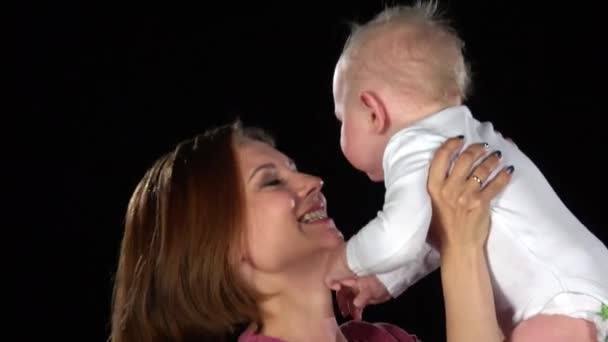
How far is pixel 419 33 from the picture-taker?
5.35ft

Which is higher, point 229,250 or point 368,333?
point 229,250

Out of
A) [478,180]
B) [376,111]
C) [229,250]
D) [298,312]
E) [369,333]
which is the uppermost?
[376,111]

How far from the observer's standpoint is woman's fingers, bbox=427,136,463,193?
1.47m

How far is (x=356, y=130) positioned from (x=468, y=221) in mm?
281

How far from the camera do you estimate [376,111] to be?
1.63 m

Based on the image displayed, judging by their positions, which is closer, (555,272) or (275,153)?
(555,272)

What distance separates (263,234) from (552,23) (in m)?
1.39

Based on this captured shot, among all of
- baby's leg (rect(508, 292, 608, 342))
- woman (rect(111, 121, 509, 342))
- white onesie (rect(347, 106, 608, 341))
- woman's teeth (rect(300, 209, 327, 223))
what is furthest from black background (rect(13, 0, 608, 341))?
baby's leg (rect(508, 292, 608, 342))

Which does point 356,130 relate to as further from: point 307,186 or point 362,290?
point 362,290

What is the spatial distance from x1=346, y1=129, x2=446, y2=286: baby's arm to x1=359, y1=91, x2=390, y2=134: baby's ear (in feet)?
0.28

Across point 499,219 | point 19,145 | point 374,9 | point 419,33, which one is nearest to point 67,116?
point 19,145

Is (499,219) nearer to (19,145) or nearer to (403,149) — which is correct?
(403,149)

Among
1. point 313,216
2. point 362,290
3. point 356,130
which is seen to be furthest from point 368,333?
point 356,130

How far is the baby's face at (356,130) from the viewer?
1658 mm
